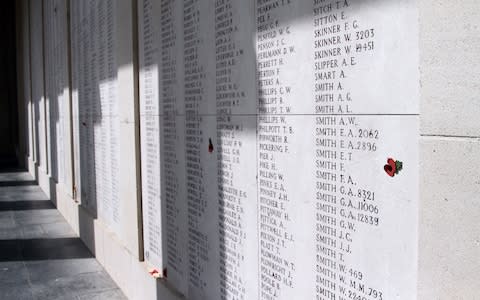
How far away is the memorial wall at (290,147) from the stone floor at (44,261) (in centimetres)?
161

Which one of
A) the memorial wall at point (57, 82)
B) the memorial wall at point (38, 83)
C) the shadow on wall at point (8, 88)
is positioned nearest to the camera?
the memorial wall at point (57, 82)

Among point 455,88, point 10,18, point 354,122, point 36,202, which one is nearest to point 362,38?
point 354,122

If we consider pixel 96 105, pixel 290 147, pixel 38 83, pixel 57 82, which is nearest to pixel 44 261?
pixel 96 105

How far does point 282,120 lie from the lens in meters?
2.59

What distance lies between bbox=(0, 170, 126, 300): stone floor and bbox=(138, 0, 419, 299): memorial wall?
5.29 feet

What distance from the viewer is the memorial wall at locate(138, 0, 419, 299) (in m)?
1.96

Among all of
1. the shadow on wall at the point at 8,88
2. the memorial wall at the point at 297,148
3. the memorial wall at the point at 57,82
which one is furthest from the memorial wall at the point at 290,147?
the shadow on wall at the point at 8,88

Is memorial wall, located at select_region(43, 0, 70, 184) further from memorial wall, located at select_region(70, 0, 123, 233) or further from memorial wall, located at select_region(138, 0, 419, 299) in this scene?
memorial wall, located at select_region(138, 0, 419, 299)

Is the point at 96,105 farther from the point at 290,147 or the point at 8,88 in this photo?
the point at 8,88

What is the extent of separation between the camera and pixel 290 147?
2539mm

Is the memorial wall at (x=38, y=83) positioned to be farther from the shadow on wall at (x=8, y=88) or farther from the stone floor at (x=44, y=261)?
the shadow on wall at (x=8, y=88)

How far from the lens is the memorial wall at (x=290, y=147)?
1958 millimetres

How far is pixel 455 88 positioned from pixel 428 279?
0.55 metres

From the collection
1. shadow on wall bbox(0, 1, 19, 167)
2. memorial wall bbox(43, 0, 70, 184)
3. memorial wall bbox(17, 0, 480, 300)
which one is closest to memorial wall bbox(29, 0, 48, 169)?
memorial wall bbox(43, 0, 70, 184)
